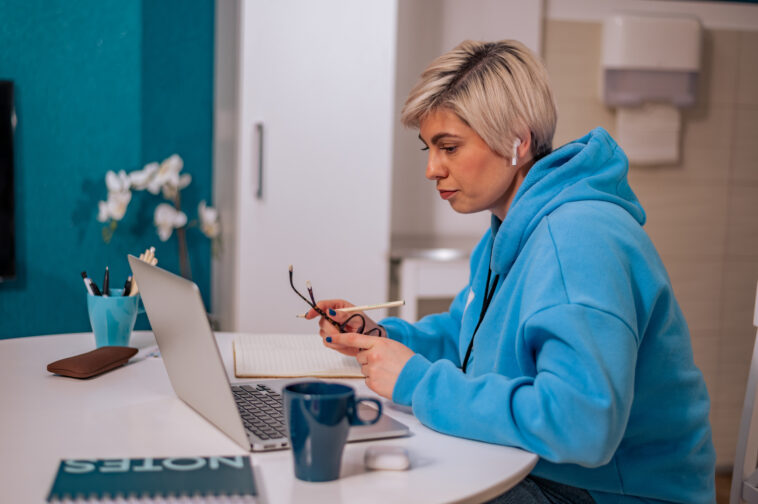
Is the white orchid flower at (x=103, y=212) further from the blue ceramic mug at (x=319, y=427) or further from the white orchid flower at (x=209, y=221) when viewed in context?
the blue ceramic mug at (x=319, y=427)

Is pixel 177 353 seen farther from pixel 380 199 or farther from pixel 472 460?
pixel 380 199

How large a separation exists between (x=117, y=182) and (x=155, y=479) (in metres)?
2.18

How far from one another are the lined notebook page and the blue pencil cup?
0.21 meters

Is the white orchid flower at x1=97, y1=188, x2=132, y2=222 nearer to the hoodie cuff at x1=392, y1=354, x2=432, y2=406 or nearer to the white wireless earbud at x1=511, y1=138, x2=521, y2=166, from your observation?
the white wireless earbud at x1=511, y1=138, x2=521, y2=166

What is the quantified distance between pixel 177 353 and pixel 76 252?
2027mm

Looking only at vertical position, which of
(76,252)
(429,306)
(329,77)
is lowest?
(429,306)

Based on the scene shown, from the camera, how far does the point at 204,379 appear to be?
939 mm

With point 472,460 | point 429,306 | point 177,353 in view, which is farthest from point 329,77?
point 472,460

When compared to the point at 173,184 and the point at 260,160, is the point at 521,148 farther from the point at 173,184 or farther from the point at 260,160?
the point at 173,184

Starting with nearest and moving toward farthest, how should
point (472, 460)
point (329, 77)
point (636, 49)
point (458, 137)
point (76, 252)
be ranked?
point (472, 460)
point (458, 137)
point (329, 77)
point (76, 252)
point (636, 49)

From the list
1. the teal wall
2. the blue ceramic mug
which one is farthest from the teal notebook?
the teal wall

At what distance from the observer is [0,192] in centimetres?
270

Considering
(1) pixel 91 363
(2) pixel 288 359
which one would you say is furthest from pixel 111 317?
(2) pixel 288 359

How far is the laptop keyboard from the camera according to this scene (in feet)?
3.09
